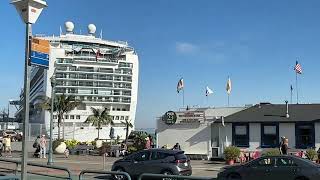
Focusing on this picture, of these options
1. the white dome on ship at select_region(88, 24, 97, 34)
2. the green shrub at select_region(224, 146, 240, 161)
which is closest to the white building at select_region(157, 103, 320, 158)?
the green shrub at select_region(224, 146, 240, 161)

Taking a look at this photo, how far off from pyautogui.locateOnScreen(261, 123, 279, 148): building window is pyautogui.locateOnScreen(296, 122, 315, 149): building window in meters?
1.40

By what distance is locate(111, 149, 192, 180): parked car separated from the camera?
2192cm

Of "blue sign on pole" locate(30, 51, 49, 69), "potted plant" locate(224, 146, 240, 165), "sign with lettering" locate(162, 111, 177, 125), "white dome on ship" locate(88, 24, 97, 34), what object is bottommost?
"potted plant" locate(224, 146, 240, 165)

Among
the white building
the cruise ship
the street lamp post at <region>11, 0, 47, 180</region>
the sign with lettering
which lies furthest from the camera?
the cruise ship

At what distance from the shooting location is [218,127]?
3738 centimetres

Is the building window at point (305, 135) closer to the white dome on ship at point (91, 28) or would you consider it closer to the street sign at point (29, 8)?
the street sign at point (29, 8)

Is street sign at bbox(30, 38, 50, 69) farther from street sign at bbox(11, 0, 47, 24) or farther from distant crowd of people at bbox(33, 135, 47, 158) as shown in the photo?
distant crowd of people at bbox(33, 135, 47, 158)

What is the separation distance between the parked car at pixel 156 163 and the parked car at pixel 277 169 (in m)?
2.62

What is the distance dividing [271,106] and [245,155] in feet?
19.4

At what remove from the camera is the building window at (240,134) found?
117ft

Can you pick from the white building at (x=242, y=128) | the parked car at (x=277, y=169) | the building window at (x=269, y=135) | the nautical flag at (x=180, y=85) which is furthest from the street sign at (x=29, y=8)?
the nautical flag at (x=180, y=85)

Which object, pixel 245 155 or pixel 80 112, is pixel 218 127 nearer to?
pixel 245 155

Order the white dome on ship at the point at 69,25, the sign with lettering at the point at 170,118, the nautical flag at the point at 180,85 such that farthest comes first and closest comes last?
1. the white dome on ship at the point at 69,25
2. the nautical flag at the point at 180,85
3. the sign with lettering at the point at 170,118

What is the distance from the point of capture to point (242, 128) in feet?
118
